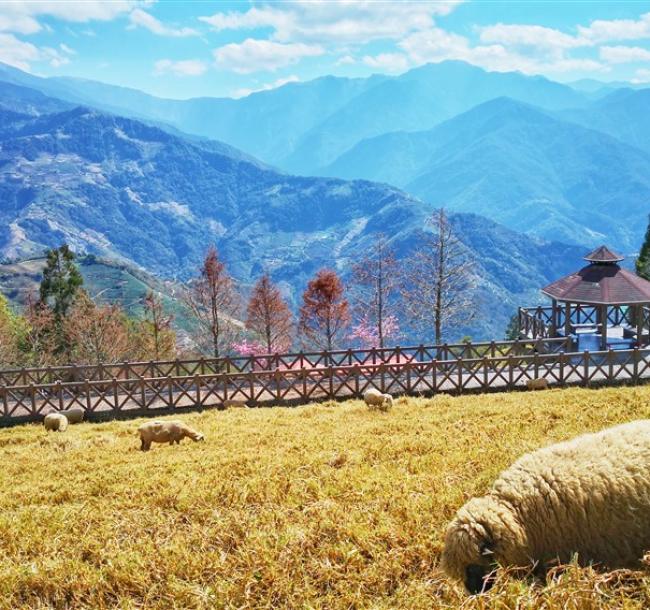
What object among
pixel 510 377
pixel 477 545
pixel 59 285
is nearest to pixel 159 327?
pixel 59 285

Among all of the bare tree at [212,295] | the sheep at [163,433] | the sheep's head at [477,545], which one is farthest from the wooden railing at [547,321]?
the sheep's head at [477,545]

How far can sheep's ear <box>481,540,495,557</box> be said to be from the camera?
15.6 feet

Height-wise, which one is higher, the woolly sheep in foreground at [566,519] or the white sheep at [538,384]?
the woolly sheep in foreground at [566,519]

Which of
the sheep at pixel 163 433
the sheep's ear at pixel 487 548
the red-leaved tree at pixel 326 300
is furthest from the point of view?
the red-leaved tree at pixel 326 300

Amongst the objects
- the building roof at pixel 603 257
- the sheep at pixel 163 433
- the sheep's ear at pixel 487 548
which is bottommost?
the sheep at pixel 163 433

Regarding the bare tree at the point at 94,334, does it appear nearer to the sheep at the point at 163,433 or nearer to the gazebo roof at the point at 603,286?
the sheep at the point at 163,433

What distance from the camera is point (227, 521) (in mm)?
6621

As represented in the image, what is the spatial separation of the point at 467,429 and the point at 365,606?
22.3 feet

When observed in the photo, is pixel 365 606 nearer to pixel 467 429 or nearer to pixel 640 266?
pixel 467 429

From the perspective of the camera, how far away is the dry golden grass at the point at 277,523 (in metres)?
5.02

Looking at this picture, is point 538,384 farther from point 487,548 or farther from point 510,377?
point 487,548

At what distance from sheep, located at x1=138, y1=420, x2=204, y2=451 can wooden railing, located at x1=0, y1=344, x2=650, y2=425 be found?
6.45m

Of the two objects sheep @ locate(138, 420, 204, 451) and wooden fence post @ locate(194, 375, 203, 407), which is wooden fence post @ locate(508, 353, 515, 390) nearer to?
wooden fence post @ locate(194, 375, 203, 407)

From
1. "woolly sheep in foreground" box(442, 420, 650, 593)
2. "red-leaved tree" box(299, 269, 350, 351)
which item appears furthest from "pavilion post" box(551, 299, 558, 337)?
"woolly sheep in foreground" box(442, 420, 650, 593)
